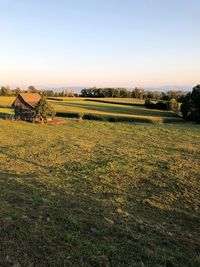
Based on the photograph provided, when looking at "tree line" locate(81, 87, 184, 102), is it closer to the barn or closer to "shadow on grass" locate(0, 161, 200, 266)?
the barn

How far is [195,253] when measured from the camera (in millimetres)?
8953

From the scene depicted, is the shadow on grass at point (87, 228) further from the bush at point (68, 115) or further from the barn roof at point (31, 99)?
the bush at point (68, 115)

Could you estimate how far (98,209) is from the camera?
40.7ft

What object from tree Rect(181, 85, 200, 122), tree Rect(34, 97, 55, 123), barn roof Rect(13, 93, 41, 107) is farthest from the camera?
tree Rect(181, 85, 200, 122)

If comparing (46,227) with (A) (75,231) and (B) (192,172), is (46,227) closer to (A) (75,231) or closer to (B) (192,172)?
(A) (75,231)

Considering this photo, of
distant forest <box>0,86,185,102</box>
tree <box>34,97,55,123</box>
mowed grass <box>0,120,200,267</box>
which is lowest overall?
mowed grass <box>0,120,200,267</box>

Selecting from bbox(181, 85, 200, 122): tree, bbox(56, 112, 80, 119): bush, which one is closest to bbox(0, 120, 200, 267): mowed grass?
bbox(56, 112, 80, 119): bush

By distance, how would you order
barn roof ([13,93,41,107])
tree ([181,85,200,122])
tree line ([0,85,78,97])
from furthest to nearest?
1. tree line ([0,85,78,97])
2. tree ([181,85,200,122])
3. barn roof ([13,93,41,107])

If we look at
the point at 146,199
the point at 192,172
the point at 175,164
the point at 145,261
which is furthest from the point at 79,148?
the point at 145,261

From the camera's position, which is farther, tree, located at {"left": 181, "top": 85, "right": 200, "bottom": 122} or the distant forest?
the distant forest

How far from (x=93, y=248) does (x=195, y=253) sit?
10.3ft

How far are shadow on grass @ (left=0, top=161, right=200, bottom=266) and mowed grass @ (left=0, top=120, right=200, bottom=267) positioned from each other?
0.09ft

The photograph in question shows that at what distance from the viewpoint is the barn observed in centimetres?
5812

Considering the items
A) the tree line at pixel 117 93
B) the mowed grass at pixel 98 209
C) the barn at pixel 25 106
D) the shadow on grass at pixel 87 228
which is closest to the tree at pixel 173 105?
the barn at pixel 25 106
